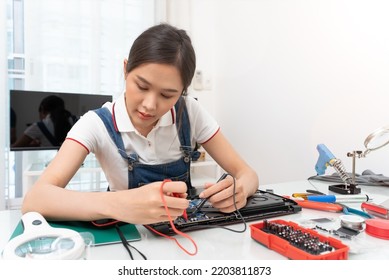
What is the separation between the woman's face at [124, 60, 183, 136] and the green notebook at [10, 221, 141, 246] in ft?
1.07

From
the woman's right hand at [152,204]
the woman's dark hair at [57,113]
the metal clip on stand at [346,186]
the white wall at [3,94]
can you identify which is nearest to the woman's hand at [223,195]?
the woman's right hand at [152,204]

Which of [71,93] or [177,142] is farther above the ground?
[71,93]

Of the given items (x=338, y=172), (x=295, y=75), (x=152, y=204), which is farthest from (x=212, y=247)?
(x=295, y=75)

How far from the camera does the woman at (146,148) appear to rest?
0.59 meters

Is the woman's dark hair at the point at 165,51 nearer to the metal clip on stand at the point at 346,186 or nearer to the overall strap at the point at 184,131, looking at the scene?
the overall strap at the point at 184,131

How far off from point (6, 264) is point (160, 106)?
509 mm

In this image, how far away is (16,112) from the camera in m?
1.85

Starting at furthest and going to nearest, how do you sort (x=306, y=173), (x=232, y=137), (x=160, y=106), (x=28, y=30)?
(x=232, y=137) < (x=28, y=30) < (x=306, y=173) < (x=160, y=106)

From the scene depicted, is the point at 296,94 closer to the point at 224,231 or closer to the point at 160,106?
the point at 160,106

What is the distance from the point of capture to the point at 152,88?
31.1 inches

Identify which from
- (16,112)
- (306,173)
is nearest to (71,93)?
(16,112)

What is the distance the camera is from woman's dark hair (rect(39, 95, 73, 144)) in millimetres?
1924

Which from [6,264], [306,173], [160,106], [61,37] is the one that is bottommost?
[306,173]

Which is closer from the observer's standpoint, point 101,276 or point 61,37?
point 101,276
